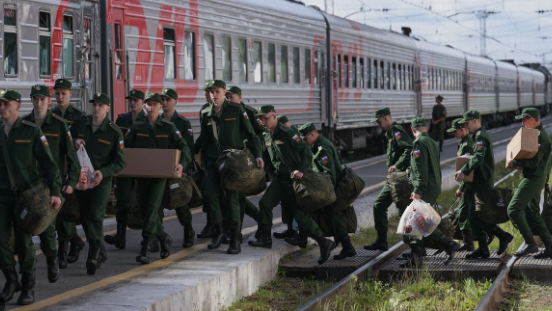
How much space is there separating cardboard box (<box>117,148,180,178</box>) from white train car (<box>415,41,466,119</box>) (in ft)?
77.5

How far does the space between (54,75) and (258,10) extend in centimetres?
663

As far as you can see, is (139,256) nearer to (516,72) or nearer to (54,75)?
(54,75)

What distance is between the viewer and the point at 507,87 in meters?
53.4

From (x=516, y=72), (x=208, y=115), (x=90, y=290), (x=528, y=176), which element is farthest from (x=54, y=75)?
(x=516, y=72)

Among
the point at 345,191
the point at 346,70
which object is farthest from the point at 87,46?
the point at 346,70

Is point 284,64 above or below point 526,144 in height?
above

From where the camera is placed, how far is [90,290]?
25.3 feet

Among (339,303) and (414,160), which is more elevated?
(414,160)

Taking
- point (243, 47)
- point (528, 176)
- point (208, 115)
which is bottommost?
point (528, 176)

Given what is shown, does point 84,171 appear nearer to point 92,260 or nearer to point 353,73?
point 92,260

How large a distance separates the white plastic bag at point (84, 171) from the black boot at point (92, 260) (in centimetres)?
55

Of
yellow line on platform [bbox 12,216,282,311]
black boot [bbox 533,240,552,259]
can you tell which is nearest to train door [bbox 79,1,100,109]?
yellow line on platform [bbox 12,216,282,311]

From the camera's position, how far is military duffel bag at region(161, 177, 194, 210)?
9.37 meters

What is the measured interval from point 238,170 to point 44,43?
3213 mm
